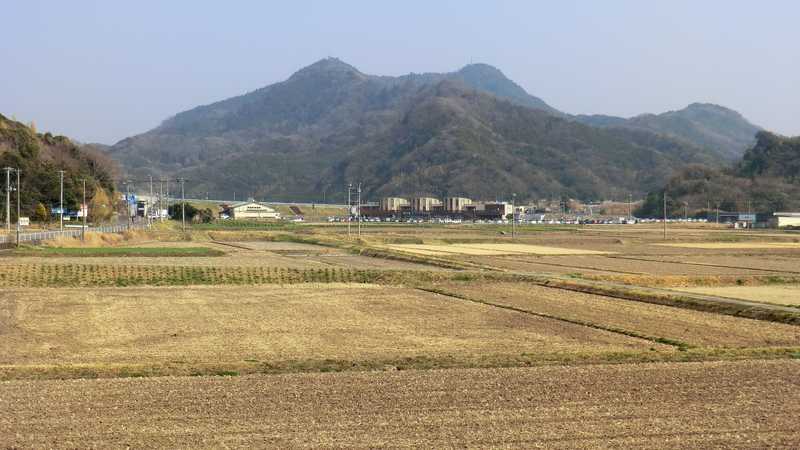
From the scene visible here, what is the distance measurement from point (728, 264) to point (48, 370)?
50.2m

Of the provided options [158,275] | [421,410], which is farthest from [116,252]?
[421,410]

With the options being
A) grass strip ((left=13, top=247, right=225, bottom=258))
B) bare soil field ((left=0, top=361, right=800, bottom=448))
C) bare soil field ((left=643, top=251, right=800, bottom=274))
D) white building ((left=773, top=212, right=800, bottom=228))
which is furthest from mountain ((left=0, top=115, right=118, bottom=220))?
white building ((left=773, top=212, right=800, bottom=228))

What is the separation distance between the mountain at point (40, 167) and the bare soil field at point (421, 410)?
91.7 metres

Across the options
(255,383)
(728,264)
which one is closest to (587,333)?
(255,383)

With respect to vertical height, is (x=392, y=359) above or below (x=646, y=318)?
above

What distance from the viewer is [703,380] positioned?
695 inches

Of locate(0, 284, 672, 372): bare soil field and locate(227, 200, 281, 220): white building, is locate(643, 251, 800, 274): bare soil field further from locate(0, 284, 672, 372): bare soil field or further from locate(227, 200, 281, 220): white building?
locate(227, 200, 281, 220): white building

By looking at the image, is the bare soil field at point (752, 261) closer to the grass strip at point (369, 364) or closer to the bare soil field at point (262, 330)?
the bare soil field at point (262, 330)

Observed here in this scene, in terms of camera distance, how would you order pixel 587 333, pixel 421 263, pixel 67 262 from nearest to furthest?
1. pixel 587 333
2. pixel 67 262
3. pixel 421 263

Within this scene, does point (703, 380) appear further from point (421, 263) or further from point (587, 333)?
point (421, 263)

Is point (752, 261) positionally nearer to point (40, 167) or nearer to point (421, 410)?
point (421, 410)

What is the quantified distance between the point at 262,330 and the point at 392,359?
6576 millimetres

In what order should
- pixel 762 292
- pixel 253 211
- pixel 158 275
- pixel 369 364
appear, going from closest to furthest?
pixel 369 364, pixel 762 292, pixel 158 275, pixel 253 211

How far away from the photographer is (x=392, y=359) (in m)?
19.9
